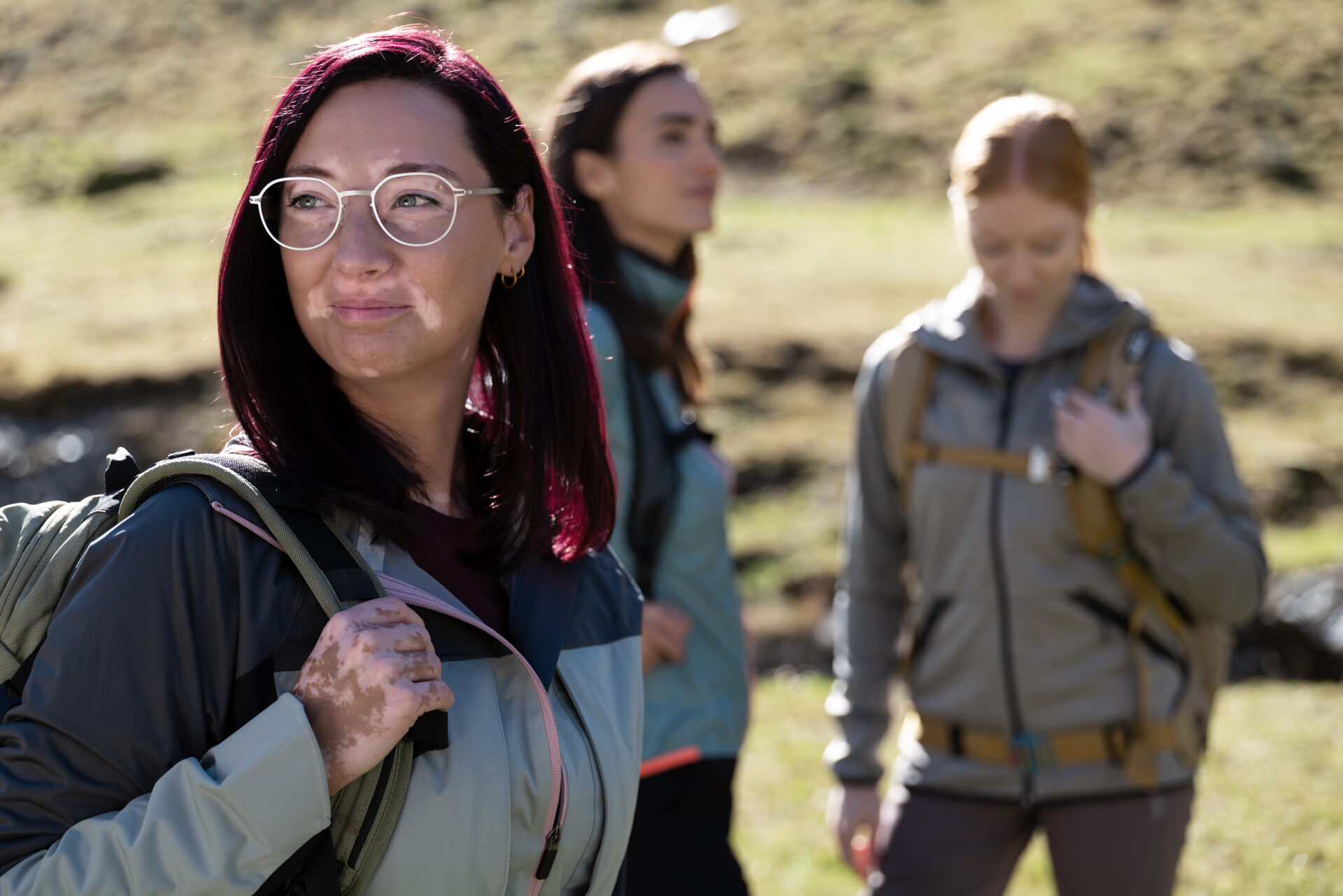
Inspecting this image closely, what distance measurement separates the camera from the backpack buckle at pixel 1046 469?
336cm

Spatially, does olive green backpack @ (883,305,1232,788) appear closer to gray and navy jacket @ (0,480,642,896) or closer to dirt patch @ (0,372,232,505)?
gray and navy jacket @ (0,480,642,896)

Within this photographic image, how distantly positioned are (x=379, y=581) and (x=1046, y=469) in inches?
82.2

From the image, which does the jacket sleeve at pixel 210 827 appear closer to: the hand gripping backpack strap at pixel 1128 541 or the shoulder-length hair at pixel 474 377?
the shoulder-length hair at pixel 474 377

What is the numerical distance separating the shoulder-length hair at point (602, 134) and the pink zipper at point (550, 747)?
1690 millimetres

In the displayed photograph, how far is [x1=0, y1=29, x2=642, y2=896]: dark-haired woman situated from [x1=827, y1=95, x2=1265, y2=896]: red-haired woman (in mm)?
1364

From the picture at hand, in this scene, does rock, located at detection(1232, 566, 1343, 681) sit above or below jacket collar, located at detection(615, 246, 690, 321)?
below

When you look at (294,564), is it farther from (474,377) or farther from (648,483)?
(648,483)

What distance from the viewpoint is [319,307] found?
6.32 feet

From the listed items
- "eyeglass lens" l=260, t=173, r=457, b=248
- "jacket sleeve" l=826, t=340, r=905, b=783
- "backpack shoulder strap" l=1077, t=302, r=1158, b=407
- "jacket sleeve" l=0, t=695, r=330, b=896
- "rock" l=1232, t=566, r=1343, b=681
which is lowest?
"rock" l=1232, t=566, r=1343, b=681

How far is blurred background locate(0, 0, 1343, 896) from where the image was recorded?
25.0 ft

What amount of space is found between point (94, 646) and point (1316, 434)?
1474 centimetres

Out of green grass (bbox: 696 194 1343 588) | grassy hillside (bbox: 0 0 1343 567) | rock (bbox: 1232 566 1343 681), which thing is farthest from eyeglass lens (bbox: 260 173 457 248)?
green grass (bbox: 696 194 1343 588)

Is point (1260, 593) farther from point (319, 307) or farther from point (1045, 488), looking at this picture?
point (319, 307)

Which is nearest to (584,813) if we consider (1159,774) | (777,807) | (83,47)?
(1159,774)
